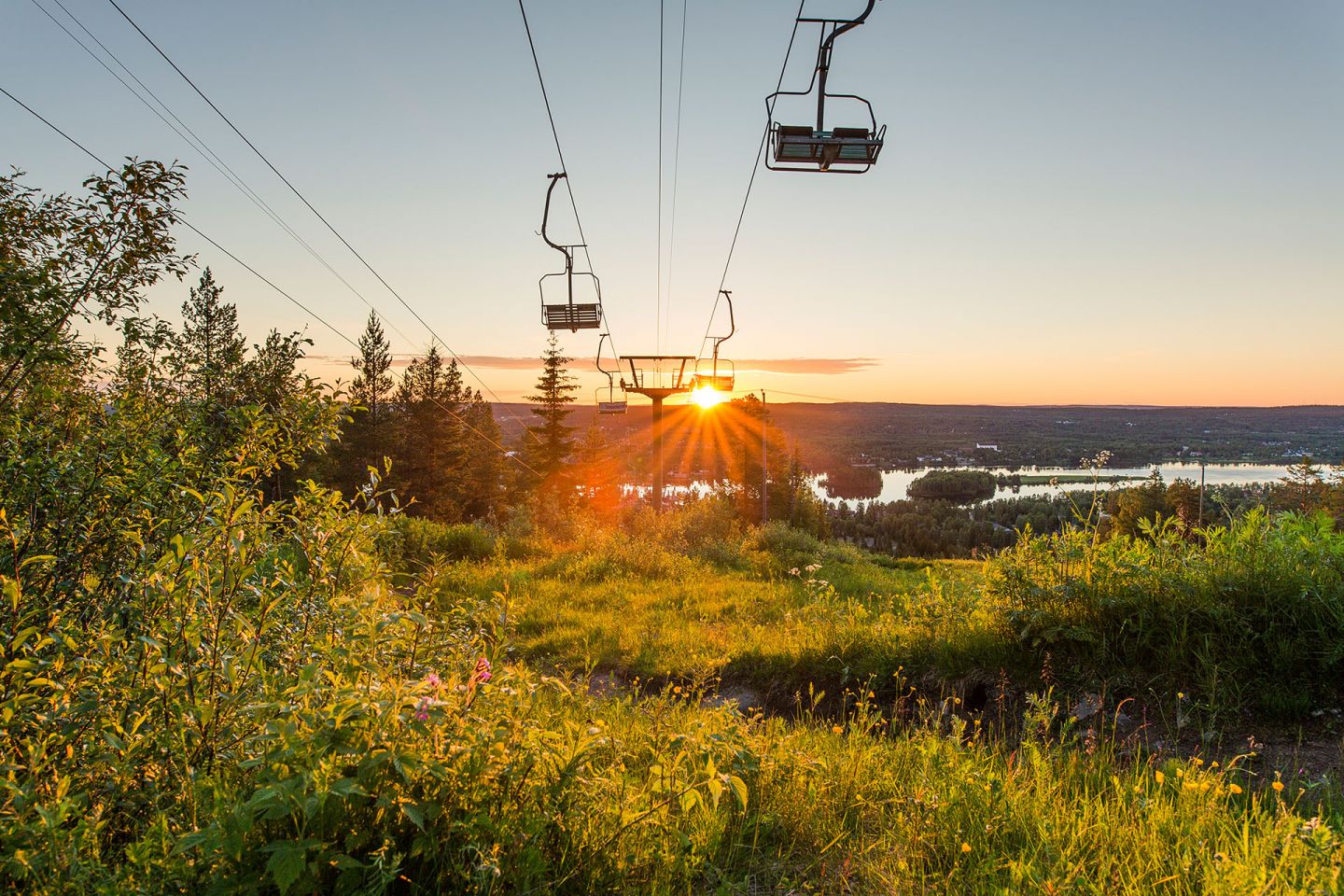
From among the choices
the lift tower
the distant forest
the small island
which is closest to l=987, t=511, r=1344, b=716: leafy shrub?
the lift tower

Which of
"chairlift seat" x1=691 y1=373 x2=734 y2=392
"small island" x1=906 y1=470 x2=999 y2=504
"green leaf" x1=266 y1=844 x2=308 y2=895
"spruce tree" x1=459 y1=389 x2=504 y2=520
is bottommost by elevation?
"small island" x1=906 y1=470 x2=999 y2=504

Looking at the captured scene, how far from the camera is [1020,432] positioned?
7900 centimetres

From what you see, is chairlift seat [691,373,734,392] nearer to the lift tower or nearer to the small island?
the lift tower

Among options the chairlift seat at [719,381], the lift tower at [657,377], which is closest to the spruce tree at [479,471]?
the lift tower at [657,377]

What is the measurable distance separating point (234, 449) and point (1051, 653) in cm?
532

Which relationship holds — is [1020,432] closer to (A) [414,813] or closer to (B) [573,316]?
(B) [573,316]

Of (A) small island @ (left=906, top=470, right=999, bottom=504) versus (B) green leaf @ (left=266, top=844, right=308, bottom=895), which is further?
(A) small island @ (left=906, top=470, right=999, bottom=504)

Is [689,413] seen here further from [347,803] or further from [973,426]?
[347,803]

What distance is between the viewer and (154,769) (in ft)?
6.47

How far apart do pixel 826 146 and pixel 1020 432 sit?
8303 centimetres

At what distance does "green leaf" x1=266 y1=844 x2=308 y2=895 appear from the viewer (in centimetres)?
157

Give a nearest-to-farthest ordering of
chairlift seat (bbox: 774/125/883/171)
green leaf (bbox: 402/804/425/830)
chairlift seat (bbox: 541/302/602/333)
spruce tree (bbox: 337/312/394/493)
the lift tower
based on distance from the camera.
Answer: green leaf (bbox: 402/804/425/830) → chairlift seat (bbox: 774/125/883/171) → chairlift seat (bbox: 541/302/602/333) → the lift tower → spruce tree (bbox: 337/312/394/493)

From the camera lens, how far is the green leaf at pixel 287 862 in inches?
61.8

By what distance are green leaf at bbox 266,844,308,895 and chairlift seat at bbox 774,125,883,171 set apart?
633 centimetres
